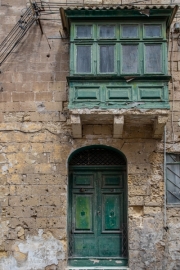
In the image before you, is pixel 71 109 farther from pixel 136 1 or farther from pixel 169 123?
pixel 136 1

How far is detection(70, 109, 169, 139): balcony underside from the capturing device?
7.91 metres

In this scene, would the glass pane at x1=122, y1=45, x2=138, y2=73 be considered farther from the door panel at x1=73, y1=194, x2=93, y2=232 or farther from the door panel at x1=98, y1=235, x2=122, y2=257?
the door panel at x1=98, y1=235, x2=122, y2=257

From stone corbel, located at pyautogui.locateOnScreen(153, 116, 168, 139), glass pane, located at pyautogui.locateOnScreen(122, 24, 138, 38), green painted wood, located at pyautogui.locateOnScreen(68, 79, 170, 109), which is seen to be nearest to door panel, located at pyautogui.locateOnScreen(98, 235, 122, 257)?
stone corbel, located at pyautogui.locateOnScreen(153, 116, 168, 139)

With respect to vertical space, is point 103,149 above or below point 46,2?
below

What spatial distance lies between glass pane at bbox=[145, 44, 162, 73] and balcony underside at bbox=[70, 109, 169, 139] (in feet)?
3.09

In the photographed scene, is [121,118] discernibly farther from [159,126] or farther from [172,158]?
[172,158]

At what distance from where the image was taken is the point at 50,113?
8.71 meters

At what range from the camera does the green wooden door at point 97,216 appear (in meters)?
8.46

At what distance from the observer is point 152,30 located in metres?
8.38

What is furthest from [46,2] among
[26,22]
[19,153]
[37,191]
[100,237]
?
[100,237]

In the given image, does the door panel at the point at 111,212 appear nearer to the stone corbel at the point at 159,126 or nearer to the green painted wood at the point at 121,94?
the stone corbel at the point at 159,126

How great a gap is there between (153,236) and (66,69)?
4.16m

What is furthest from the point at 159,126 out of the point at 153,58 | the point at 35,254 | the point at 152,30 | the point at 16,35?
the point at 16,35

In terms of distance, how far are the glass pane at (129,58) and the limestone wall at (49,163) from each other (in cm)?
113
